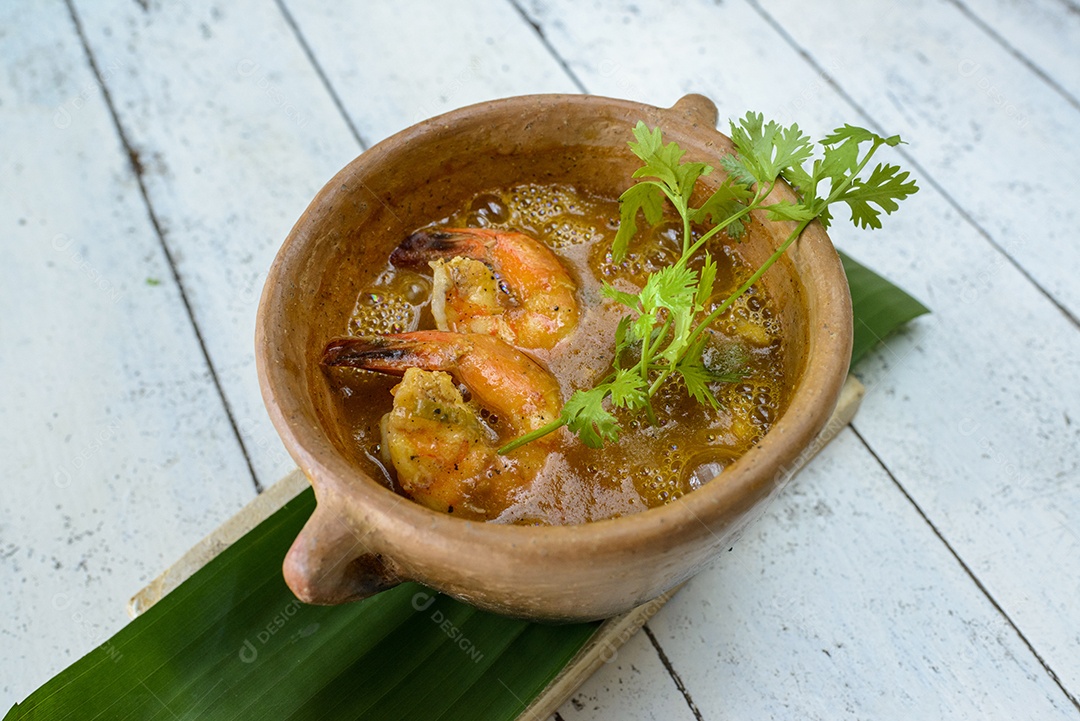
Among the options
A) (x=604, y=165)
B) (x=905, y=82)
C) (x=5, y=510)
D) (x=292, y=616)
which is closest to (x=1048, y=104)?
(x=905, y=82)

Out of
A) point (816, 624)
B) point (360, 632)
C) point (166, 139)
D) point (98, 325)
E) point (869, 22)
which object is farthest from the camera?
point (869, 22)

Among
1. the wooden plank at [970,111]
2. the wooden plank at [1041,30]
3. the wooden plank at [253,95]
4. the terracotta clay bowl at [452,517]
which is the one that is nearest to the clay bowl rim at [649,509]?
the terracotta clay bowl at [452,517]

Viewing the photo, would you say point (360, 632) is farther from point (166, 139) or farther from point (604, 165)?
point (166, 139)

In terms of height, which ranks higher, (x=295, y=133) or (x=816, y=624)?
(x=816, y=624)

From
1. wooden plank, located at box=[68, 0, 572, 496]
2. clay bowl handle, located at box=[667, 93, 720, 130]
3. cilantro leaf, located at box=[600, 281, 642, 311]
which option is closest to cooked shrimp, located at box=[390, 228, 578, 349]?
cilantro leaf, located at box=[600, 281, 642, 311]

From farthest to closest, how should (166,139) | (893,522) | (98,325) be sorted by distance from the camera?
(166,139) → (98,325) → (893,522)

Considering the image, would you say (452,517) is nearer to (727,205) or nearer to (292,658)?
(292,658)
